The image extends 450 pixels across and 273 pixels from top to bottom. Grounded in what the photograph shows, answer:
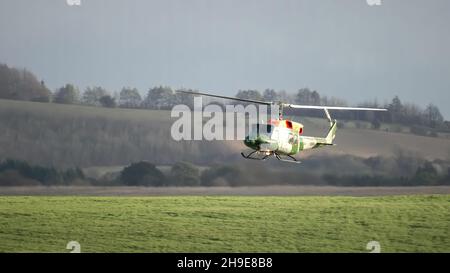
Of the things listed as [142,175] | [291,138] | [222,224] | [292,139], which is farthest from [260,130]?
[142,175]

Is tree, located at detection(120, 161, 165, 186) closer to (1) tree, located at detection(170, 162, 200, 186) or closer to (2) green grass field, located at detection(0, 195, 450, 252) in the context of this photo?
(1) tree, located at detection(170, 162, 200, 186)

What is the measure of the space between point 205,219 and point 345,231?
7.71 metres

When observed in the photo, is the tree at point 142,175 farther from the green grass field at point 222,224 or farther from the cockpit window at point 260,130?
the cockpit window at point 260,130

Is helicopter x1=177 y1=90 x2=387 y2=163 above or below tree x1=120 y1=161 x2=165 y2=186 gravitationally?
above

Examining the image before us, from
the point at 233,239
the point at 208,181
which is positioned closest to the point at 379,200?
the point at 208,181

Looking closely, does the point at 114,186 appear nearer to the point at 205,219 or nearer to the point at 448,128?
the point at 205,219

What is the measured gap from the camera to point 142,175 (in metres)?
76.2

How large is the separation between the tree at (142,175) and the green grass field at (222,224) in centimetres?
731

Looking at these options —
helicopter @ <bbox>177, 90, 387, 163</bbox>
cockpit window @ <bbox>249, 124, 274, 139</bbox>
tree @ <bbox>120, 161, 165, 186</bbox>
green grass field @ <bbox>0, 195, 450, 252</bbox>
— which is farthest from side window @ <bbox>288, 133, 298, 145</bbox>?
tree @ <bbox>120, 161, 165, 186</bbox>

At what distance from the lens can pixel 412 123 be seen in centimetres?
8656

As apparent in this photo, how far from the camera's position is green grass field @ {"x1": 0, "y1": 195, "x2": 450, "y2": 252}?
178 ft

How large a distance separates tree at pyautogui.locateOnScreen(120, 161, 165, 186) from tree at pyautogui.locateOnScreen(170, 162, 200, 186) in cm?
87

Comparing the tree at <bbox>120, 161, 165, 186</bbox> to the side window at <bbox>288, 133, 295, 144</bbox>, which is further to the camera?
the tree at <bbox>120, 161, 165, 186</bbox>
